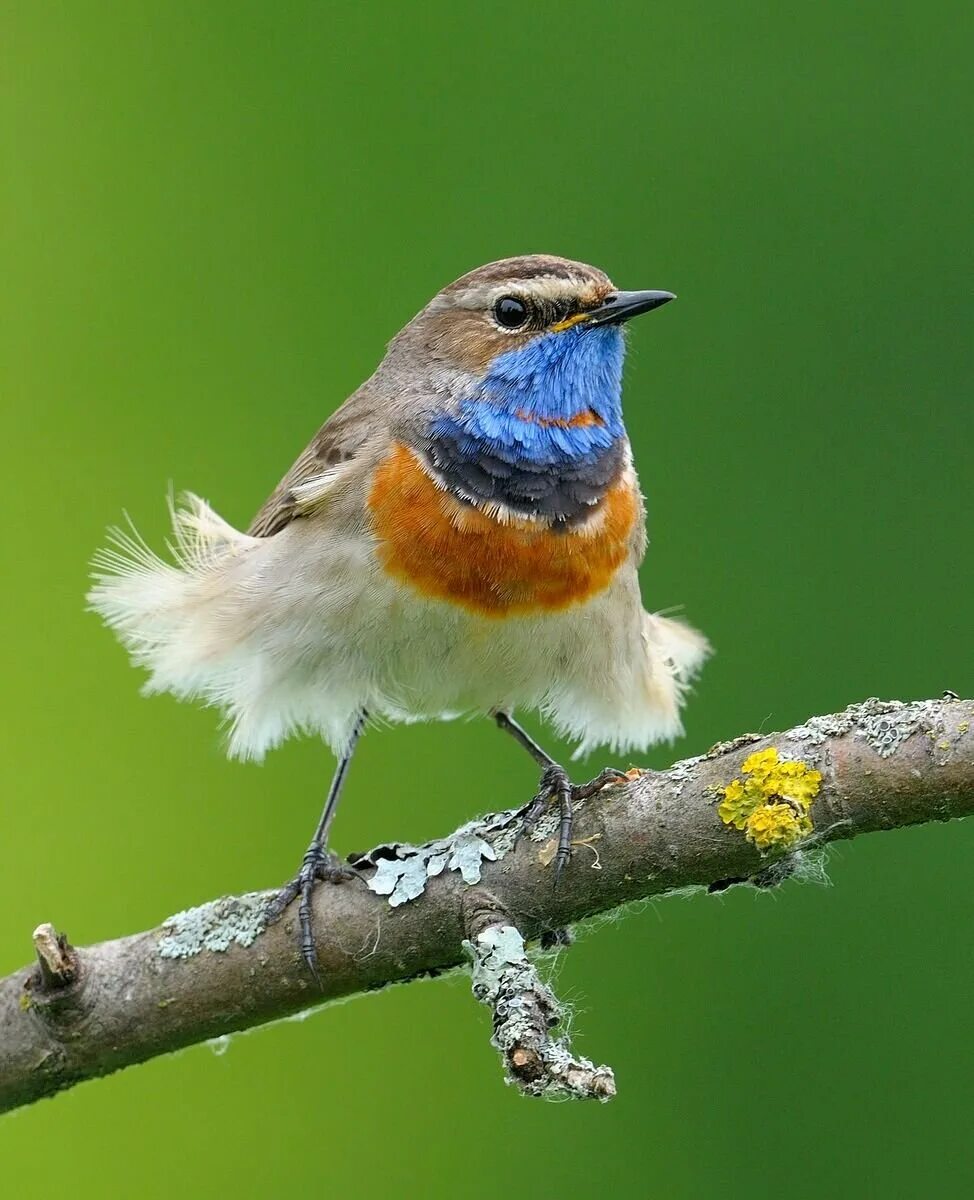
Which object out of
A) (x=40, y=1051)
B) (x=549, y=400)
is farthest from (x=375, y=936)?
(x=549, y=400)

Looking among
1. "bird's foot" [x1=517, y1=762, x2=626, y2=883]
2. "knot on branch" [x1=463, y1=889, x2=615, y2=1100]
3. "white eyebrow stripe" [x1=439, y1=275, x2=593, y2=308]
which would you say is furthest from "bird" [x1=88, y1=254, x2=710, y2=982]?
"knot on branch" [x1=463, y1=889, x2=615, y2=1100]

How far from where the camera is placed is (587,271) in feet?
14.1

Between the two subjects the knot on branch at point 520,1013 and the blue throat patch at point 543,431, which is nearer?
the knot on branch at point 520,1013

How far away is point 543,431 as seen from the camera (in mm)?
4223

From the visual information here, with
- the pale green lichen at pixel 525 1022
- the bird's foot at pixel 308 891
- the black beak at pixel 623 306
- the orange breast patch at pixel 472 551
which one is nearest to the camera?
the pale green lichen at pixel 525 1022

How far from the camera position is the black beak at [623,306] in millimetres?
4250

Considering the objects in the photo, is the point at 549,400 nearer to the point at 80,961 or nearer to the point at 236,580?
the point at 236,580

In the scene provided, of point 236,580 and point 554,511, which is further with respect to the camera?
point 236,580

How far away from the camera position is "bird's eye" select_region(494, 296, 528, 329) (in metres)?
4.34

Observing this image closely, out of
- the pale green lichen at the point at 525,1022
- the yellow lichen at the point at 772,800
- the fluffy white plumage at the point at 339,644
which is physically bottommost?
the pale green lichen at the point at 525,1022

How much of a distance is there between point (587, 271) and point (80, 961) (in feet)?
7.44

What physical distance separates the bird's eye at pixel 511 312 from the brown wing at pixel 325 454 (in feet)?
1.51

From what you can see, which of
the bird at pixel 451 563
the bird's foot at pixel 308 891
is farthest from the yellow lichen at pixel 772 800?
the bird's foot at pixel 308 891

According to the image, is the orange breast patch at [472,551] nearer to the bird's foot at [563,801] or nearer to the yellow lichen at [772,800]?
the bird's foot at [563,801]
